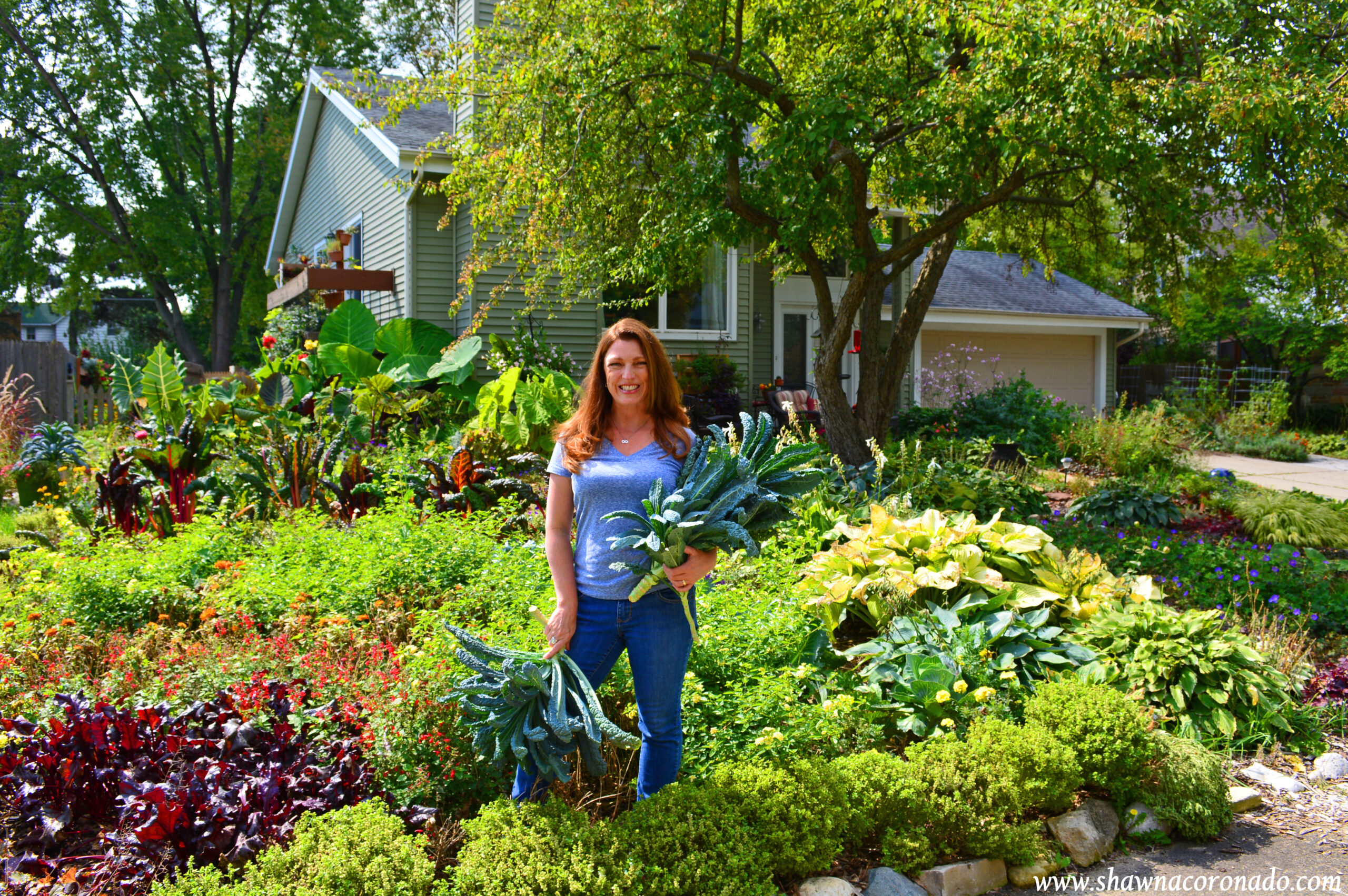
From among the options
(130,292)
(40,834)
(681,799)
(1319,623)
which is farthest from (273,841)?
(130,292)

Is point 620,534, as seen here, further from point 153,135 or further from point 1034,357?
point 153,135

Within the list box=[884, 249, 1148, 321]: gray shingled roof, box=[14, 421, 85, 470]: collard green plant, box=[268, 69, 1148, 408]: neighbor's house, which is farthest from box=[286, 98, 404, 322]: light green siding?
box=[884, 249, 1148, 321]: gray shingled roof

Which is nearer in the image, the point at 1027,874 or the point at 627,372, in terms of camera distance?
the point at 627,372

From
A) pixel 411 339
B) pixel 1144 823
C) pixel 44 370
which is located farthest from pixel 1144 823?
pixel 44 370

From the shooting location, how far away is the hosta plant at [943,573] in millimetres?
4551

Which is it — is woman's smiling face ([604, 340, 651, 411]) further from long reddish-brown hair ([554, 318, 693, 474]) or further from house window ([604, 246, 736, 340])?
house window ([604, 246, 736, 340])

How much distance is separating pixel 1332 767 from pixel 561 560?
3.50m

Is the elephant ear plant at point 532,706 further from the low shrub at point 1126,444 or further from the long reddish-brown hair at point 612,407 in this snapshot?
the low shrub at point 1126,444

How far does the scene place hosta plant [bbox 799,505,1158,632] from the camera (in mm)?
4551

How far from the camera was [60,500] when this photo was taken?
838cm

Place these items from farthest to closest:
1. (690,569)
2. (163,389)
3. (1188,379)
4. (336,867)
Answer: (1188,379)
(163,389)
(690,569)
(336,867)

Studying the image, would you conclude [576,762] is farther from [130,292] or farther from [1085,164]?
[130,292]

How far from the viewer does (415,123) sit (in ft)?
44.6

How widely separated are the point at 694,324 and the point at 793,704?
1038cm
